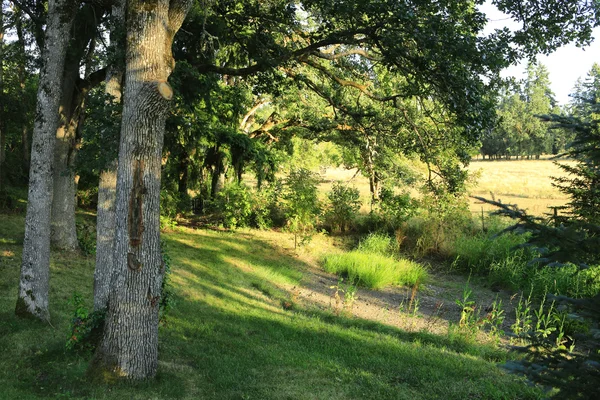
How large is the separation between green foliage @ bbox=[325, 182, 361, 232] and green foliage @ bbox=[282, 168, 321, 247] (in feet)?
4.10

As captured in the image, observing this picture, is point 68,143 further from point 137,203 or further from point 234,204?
point 234,204

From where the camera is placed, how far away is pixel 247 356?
6.71m

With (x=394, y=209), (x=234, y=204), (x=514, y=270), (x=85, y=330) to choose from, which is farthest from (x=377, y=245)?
(x=85, y=330)

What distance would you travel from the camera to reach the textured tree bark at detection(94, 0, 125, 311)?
6.44 metres

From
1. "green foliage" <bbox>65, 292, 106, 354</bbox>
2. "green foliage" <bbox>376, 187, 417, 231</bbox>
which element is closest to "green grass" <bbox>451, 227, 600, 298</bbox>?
"green foliage" <bbox>376, 187, 417, 231</bbox>

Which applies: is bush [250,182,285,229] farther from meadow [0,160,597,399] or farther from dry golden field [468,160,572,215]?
dry golden field [468,160,572,215]

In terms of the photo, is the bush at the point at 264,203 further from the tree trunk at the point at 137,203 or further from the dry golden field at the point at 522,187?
the tree trunk at the point at 137,203

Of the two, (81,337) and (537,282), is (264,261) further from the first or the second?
(81,337)

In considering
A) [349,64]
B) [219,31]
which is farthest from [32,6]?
[349,64]

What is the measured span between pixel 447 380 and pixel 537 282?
7541 mm

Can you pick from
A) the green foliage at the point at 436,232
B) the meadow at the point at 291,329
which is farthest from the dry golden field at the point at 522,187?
the meadow at the point at 291,329

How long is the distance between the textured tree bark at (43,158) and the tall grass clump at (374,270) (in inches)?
317

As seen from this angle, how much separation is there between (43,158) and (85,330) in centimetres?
230

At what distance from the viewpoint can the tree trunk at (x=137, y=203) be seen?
17.1 ft
